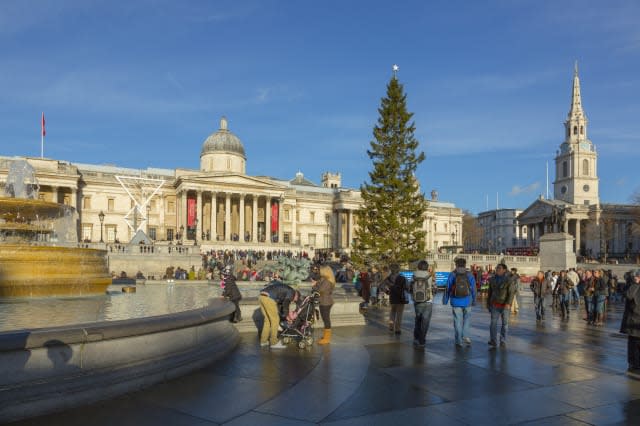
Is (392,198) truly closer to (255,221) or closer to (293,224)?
(255,221)

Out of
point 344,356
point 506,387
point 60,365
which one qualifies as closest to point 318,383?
point 344,356

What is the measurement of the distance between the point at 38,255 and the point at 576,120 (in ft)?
422

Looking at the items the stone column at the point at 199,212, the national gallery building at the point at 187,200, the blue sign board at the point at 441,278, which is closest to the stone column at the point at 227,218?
the national gallery building at the point at 187,200

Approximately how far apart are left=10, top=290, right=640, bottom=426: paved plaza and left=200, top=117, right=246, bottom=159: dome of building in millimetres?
61343

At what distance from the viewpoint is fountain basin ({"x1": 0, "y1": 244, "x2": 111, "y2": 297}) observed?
10.8m

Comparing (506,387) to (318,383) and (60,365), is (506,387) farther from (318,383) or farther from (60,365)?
(60,365)

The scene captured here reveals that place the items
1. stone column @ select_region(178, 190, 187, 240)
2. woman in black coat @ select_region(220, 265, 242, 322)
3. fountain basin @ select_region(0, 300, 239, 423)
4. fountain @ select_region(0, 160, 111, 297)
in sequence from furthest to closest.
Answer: stone column @ select_region(178, 190, 187, 240) < fountain @ select_region(0, 160, 111, 297) < woman in black coat @ select_region(220, 265, 242, 322) < fountain basin @ select_region(0, 300, 239, 423)

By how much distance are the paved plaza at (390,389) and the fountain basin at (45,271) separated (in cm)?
458

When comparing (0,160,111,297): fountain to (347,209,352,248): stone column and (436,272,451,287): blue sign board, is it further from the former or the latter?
(347,209,352,248): stone column

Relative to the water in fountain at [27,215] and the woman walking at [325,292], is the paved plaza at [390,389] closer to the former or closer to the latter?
the woman walking at [325,292]

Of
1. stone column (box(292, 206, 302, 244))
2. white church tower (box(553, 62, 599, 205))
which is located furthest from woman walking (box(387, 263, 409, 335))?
white church tower (box(553, 62, 599, 205))

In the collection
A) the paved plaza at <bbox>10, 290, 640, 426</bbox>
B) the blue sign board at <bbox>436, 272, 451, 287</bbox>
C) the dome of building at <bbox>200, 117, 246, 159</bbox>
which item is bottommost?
the blue sign board at <bbox>436, 272, 451, 287</bbox>

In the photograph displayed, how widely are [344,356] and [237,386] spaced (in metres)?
2.78

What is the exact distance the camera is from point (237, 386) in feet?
22.4
